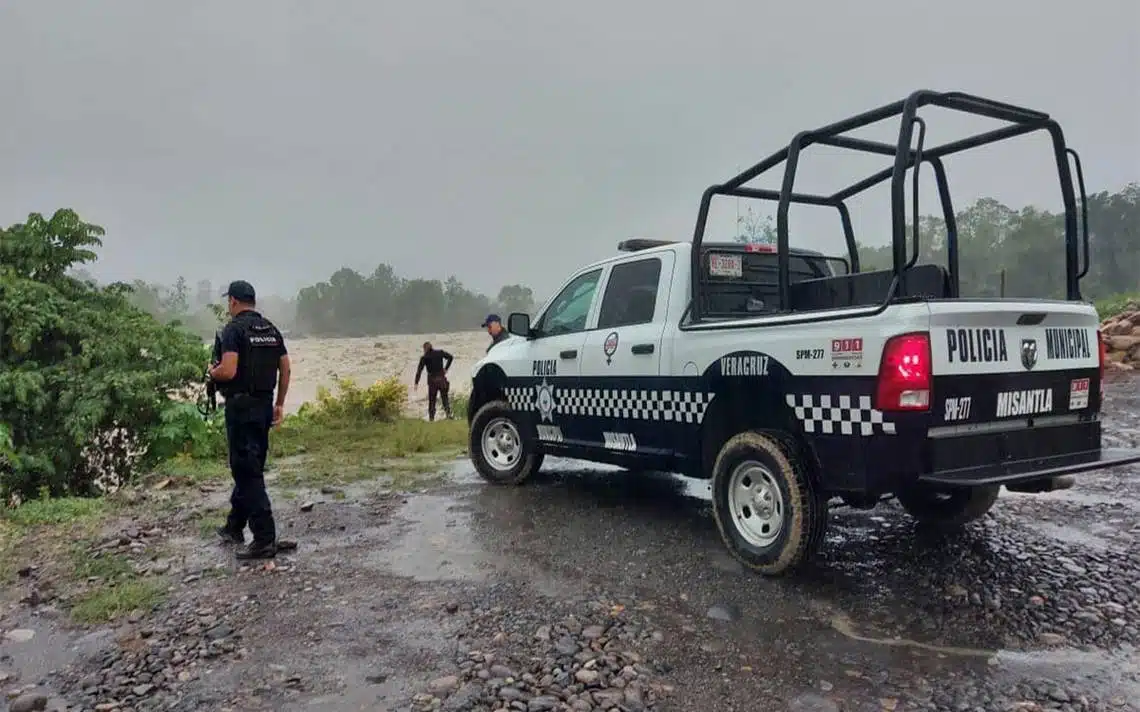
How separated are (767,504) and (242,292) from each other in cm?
359

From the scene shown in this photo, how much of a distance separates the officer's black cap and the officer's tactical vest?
94 mm

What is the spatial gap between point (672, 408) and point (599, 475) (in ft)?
8.49

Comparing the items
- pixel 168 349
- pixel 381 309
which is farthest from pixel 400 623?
pixel 381 309

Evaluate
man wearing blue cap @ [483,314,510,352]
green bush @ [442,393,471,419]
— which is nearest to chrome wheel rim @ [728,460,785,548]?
man wearing blue cap @ [483,314,510,352]

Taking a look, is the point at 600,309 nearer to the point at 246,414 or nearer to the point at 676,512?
the point at 676,512

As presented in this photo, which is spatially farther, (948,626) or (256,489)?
(256,489)

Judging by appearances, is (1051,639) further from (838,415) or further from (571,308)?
(571,308)

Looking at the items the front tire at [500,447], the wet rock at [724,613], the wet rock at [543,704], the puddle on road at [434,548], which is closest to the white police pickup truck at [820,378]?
the wet rock at [724,613]

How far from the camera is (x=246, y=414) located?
15.9ft

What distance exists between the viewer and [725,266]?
17.2 ft

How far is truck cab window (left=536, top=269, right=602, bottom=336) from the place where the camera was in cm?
600

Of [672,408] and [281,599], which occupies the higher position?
[672,408]

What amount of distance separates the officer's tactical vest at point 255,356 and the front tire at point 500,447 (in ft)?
7.53

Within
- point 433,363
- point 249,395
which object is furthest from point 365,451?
point 249,395
